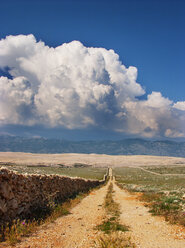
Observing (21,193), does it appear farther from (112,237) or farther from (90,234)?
(112,237)

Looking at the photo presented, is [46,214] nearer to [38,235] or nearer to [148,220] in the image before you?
[38,235]

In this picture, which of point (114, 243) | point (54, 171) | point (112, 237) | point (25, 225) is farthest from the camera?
point (54, 171)

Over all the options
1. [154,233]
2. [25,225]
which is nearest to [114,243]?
[154,233]

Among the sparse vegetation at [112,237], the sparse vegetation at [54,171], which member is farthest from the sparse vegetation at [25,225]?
the sparse vegetation at [54,171]

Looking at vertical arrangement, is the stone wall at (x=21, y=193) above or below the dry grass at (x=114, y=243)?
above

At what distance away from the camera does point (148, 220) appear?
1222 centimetres

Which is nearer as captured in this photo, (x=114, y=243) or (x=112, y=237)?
(x=114, y=243)

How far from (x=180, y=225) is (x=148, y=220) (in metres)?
Result: 2.13

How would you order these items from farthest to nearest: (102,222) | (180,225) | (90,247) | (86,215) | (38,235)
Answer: (86,215) → (102,222) → (180,225) → (38,235) → (90,247)

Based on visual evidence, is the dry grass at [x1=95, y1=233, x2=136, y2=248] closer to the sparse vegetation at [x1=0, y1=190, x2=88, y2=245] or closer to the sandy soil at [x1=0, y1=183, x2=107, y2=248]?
the sandy soil at [x1=0, y1=183, x2=107, y2=248]

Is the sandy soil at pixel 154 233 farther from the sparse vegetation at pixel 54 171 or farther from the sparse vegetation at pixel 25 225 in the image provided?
the sparse vegetation at pixel 54 171

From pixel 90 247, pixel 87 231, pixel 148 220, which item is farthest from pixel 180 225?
pixel 90 247

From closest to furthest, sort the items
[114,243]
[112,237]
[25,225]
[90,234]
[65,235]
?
1. [114,243]
2. [112,237]
3. [65,235]
4. [25,225]
5. [90,234]

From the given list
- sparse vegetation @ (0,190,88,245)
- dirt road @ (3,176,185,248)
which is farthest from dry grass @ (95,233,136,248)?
sparse vegetation @ (0,190,88,245)
